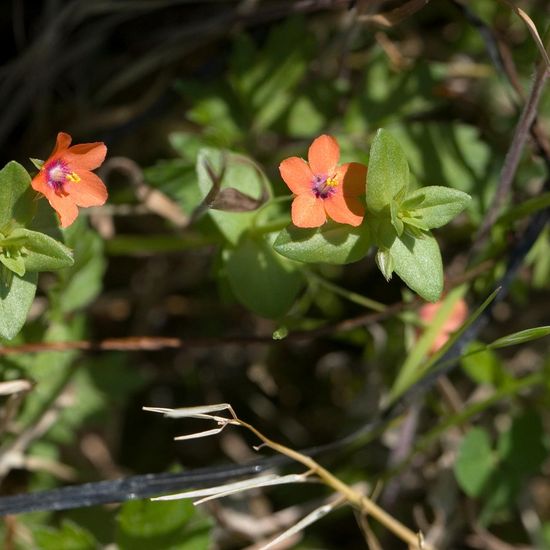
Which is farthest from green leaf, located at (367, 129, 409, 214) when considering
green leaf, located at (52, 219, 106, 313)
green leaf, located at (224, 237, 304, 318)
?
green leaf, located at (52, 219, 106, 313)

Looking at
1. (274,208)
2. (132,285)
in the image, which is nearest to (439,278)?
(274,208)

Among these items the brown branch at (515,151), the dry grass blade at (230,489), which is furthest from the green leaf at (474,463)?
the dry grass blade at (230,489)

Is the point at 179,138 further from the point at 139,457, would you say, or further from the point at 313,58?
the point at 139,457

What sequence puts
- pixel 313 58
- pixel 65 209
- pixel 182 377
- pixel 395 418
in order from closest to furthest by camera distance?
pixel 65 209 < pixel 395 418 < pixel 313 58 < pixel 182 377

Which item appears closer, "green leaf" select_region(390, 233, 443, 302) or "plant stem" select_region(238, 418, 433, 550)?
"green leaf" select_region(390, 233, 443, 302)

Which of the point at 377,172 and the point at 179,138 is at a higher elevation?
the point at 377,172

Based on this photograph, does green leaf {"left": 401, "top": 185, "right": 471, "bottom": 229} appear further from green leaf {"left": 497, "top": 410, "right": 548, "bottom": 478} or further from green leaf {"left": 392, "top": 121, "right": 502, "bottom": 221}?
green leaf {"left": 497, "top": 410, "right": 548, "bottom": 478}

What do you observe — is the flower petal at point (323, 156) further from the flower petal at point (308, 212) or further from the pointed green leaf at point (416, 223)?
the pointed green leaf at point (416, 223)
